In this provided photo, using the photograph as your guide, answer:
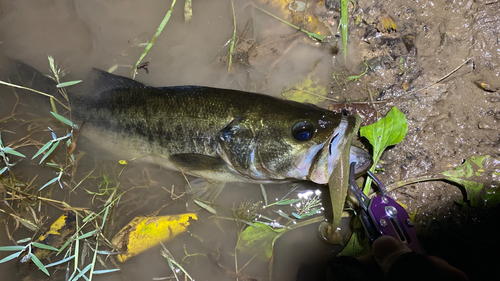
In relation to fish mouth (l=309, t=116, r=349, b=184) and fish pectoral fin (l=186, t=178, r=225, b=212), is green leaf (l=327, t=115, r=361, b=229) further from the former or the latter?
fish pectoral fin (l=186, t=178, r=225, b=212)

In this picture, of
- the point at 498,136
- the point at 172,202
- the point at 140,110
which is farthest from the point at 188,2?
the point at 498,136

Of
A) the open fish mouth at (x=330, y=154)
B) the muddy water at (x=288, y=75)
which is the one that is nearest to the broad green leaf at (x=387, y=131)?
the muddy water at (x=288, y=75)

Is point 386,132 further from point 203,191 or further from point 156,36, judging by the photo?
point 156,36

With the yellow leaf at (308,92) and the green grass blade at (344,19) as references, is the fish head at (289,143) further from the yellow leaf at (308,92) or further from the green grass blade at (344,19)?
the green grass blade at (344,19)

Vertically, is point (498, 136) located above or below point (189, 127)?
above

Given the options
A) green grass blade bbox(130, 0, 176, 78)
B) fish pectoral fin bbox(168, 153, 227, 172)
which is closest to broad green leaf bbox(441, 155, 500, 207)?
fish pectoral fin bbox(168, 153, 227, 172)

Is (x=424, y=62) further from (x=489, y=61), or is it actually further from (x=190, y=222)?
(x=190, y=222)
